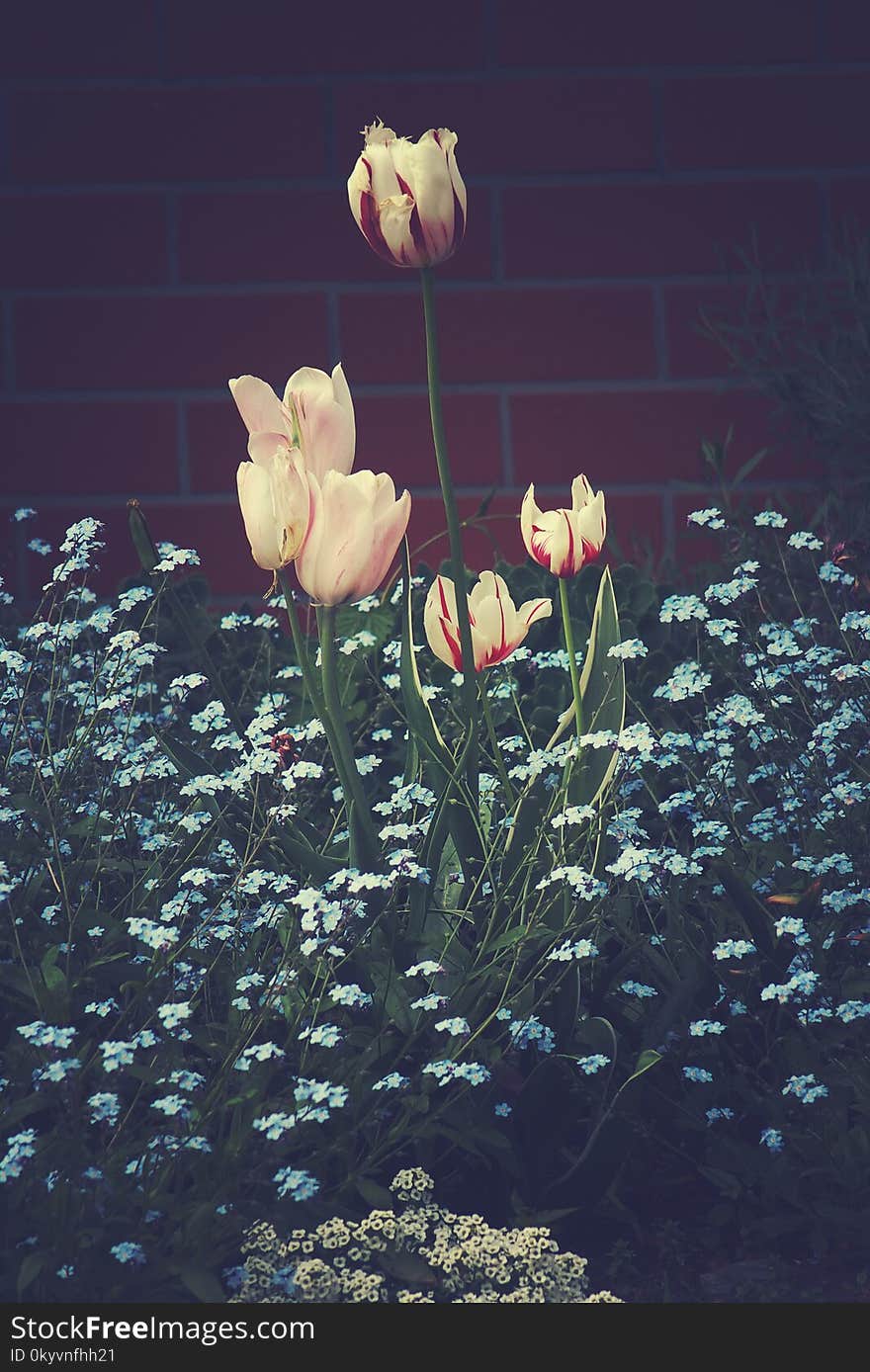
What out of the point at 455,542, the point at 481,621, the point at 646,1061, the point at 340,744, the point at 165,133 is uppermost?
the point at 165,133

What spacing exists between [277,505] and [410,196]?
14.2 inches

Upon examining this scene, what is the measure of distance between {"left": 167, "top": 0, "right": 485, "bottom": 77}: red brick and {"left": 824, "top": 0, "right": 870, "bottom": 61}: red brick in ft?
2.40

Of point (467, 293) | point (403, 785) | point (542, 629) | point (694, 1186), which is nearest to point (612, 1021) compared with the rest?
point (694, 1186)

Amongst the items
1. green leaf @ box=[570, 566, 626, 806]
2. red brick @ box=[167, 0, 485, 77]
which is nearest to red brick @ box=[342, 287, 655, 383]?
red brick @ box=[167, 0, 485, 77]

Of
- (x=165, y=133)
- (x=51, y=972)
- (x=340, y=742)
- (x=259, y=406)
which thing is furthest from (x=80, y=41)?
(x=51, y=972)

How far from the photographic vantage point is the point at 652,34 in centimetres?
300

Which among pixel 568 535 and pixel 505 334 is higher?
pixel 505 334

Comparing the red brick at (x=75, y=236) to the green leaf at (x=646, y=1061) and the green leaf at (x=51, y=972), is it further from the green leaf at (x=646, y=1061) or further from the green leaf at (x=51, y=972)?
the green leaf at (x=646, y=1061)

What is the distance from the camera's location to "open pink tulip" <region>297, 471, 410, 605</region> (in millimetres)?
1528

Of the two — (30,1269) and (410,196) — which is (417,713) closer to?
(410,196)

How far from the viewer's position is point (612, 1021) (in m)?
1.67

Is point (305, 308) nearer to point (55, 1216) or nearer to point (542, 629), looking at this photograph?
point (542, 629)

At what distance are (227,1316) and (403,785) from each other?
0.75 meters

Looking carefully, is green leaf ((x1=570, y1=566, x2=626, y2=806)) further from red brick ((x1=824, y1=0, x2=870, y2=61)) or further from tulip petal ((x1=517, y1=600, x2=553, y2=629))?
red brick ((x1=824, y1=0, x2=870, y2=61))
